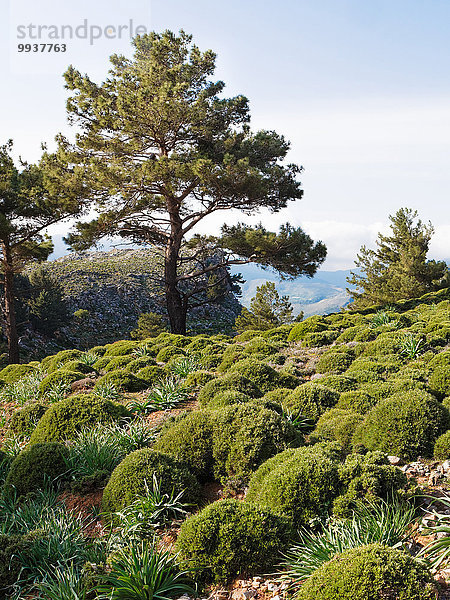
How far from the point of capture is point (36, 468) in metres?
4.96

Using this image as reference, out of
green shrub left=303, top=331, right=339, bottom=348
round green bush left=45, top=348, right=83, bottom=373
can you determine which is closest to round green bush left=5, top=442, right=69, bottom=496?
round green bush left=45, top=348, right=83, bottom=373

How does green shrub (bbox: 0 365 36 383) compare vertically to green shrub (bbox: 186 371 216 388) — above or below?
below

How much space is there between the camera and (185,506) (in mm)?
4090

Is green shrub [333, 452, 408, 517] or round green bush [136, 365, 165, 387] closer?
green shrub [333, 452, 408, 517]

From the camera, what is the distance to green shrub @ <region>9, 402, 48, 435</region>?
702 cm

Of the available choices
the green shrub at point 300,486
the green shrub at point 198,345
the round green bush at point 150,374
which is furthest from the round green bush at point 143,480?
the green shrub at point 198,345

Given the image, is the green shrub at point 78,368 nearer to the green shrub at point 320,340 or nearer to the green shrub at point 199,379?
the green shrub at point 199,379

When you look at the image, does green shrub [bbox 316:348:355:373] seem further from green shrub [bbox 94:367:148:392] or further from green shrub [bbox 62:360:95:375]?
green shrub [bbox 62:360:95:375]

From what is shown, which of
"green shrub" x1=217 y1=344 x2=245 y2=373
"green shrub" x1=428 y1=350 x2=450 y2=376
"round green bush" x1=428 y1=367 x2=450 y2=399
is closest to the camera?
"round green bush" x1=428 y1=367 x2=450 y2=399

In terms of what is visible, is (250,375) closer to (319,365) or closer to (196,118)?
(319,365)

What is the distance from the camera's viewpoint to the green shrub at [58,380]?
351 inches

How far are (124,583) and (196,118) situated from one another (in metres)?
14.9

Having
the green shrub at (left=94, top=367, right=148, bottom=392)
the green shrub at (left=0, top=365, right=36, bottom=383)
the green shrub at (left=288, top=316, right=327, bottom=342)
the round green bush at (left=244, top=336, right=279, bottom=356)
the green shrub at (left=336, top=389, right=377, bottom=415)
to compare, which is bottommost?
the green shrub at (left=0, top=365, right=36, bottom=383)

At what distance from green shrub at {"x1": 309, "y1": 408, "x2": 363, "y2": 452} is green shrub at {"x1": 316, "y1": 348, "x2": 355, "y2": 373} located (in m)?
2.72
